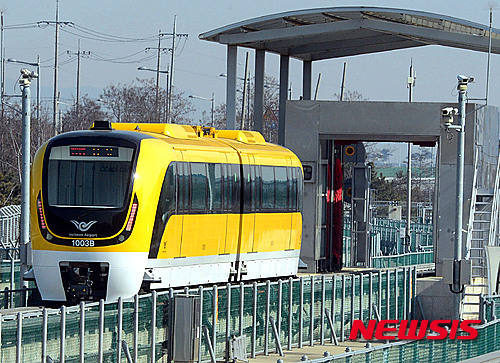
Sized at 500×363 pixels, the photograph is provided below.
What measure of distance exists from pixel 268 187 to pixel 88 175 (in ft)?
22.9

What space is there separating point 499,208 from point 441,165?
2.50 m

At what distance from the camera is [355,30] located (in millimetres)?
29953

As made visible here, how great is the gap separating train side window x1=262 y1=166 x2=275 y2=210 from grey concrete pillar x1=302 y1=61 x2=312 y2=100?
26.7 ft

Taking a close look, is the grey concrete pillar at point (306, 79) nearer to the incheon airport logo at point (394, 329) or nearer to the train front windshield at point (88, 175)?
the incheon airport logo at point (394, 329)

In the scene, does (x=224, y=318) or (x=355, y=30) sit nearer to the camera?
(x=224, y=318)

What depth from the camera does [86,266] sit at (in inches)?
787

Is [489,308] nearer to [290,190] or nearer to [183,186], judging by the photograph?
[290,190]

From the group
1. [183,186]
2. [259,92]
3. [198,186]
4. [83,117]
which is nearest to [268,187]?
[198,186]

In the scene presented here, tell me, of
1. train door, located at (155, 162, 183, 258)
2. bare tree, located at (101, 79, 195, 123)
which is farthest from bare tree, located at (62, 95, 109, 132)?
train door, located at (155, 162, 183, 258)

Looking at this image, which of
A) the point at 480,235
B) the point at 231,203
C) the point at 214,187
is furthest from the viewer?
the point at 480,235

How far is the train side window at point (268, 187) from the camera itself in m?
26.5

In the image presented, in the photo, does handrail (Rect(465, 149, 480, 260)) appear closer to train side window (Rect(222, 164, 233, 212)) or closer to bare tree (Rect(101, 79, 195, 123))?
train side window (Rect(222, 164, 233, 212))

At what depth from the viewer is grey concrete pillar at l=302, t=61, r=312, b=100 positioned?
34.7 m

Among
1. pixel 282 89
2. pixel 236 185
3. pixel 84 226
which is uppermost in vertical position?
pixel 282 89
